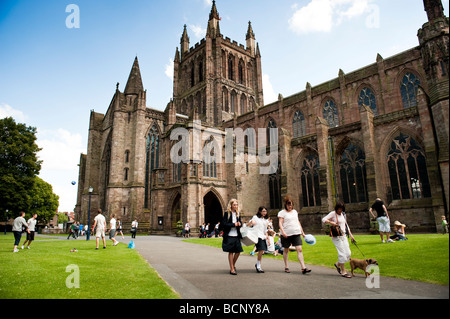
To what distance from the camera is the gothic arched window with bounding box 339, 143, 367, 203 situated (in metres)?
21.3

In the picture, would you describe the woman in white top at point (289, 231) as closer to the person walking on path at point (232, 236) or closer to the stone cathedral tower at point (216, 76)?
the person walking on path at point (232, 236)

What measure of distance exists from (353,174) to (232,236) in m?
18.6

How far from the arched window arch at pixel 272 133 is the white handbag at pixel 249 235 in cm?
2786

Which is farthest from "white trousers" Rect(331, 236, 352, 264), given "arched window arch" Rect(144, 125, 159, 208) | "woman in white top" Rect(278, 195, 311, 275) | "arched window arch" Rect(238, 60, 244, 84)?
"arched window arch" Rect(238, 60, 244, 84)

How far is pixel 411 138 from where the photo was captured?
19047mm

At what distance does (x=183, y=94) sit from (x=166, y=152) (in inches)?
871

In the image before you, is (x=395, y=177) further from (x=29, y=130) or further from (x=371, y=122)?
(x=29, y=130)

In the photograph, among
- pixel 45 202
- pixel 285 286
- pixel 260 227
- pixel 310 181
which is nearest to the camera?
pixel 285 286

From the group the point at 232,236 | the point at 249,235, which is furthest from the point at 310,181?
the point at 232,236

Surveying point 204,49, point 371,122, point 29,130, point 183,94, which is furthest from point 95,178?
point 371,122

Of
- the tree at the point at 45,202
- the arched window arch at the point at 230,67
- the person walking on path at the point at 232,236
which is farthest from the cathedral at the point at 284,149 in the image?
the tree at the point at 45,202

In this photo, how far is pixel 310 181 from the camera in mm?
24500

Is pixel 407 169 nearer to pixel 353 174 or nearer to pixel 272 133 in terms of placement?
pixel 353 174
